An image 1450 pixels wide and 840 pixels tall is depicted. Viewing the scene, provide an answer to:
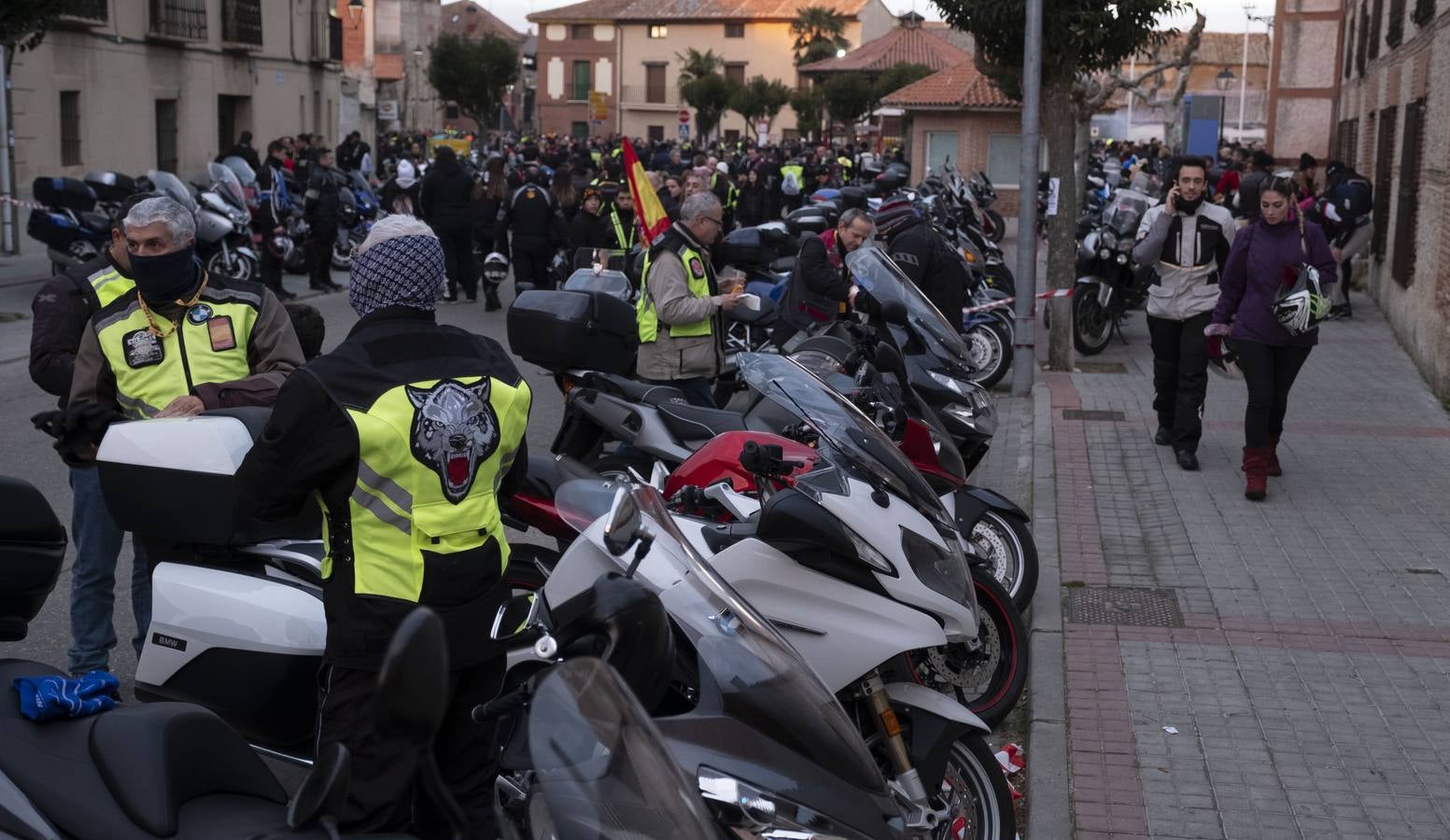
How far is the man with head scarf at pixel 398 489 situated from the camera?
334cm

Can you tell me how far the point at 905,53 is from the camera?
60.9 metres

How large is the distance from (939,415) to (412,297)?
147 inches

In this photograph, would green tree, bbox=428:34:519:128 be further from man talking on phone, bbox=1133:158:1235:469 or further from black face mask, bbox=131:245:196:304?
black face mask, bbox=131:245:196:304

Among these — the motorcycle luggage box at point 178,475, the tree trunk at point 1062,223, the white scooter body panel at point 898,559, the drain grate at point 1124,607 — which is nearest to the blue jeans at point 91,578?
the motorcycle luggage box at point 178,475

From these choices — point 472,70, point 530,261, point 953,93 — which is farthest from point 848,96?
point 530,261

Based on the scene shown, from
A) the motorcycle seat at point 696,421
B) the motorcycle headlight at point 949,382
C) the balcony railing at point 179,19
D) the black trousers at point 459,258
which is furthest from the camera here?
the balcony railing at point 179,19

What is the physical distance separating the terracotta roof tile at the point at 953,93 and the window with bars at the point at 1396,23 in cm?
1766

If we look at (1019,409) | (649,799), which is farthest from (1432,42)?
(649,799)

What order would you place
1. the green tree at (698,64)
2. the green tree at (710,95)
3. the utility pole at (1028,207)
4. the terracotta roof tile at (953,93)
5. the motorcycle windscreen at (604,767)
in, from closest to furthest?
the motorcycle windscreen at (604,767), the utility pole at (1028,207), the terracotta roof tile at (953,93), the green tree at (710,95), the green tree at (698,64)

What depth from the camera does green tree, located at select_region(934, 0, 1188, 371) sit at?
12781mm

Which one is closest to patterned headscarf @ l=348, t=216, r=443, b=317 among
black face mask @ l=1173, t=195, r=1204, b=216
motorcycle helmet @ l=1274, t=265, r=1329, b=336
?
motorcycle helmet @ l=1274, t=265, r=1329, b=336

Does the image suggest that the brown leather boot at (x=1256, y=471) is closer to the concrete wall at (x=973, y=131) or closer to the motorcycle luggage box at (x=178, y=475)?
the motorcycle luggage box at (x=178, y=475)

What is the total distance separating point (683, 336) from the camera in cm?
824

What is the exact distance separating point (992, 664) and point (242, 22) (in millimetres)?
30813
